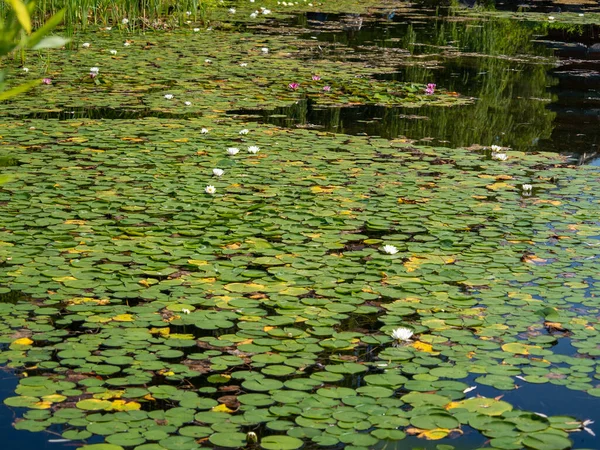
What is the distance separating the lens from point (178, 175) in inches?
189

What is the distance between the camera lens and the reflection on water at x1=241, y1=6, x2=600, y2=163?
627cm

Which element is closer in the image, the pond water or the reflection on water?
the pond water

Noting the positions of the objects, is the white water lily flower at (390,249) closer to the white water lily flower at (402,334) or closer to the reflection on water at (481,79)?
the white water lily flower at (402,334)

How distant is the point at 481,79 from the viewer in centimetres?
861

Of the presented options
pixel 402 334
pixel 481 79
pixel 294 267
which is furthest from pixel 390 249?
pixel 481 79

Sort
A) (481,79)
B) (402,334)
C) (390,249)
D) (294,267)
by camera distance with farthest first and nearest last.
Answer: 1. (481,79)
2. (390,249)
3. (294,267)
4. (402,334)

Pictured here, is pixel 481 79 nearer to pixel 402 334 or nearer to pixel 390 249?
pixel 390 249

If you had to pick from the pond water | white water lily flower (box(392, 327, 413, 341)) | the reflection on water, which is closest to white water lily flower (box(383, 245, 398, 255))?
the pond water

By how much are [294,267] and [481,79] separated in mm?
5689

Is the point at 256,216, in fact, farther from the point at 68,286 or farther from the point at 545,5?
the point at 545,5

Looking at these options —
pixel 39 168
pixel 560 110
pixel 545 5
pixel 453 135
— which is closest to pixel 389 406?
pixel 39 168

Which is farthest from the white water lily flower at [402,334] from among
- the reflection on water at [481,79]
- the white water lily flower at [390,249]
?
the reflection on water at [481,79]

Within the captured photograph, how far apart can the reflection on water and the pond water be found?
54 mm

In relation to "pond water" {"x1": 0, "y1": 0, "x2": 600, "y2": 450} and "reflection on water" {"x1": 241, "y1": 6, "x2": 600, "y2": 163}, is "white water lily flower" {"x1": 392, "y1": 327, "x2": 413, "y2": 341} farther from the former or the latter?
"reflection on water" {"x1": 241, "y1": 6, "x2": 600, "y2": 163}
